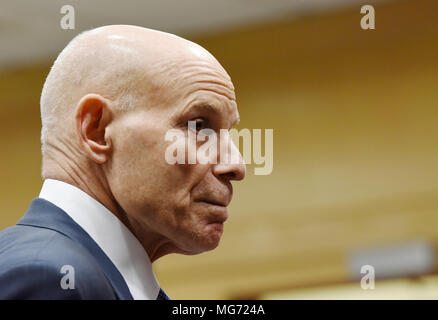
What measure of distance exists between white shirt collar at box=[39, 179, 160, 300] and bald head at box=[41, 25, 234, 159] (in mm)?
127

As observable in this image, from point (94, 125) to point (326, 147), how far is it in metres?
5.10

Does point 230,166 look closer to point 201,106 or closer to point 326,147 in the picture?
point 201,106

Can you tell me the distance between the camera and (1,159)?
23.9ft

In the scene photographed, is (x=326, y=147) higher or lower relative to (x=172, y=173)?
higher

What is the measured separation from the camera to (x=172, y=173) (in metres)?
1.42

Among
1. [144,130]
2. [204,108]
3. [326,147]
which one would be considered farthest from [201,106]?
[326,147]

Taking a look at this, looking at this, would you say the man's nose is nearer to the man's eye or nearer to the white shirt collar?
the man's eye

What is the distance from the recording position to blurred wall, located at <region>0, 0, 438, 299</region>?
20.3ft

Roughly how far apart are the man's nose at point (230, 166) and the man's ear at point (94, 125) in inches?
8.0

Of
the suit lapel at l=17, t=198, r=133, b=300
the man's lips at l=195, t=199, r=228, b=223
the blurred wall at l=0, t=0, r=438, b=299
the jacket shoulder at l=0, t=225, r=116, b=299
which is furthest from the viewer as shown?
the blurred wall at l=0, t=0, r=438, b=299

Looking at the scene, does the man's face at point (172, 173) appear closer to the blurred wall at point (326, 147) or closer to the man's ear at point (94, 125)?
the man's ear at point (94, 125)

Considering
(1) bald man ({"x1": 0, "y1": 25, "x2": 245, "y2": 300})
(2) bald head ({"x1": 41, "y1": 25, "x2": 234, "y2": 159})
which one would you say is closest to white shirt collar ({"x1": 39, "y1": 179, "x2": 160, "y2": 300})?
(1) bald man ({"x1": 0, "y1": 25, "x2": 245, "y2": 300})

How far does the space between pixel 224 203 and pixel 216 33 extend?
17.8 feet

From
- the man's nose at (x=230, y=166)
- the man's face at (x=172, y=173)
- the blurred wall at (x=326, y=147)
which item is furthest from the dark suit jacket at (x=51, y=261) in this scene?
A: the blurred wall at (x=326, y=147)
